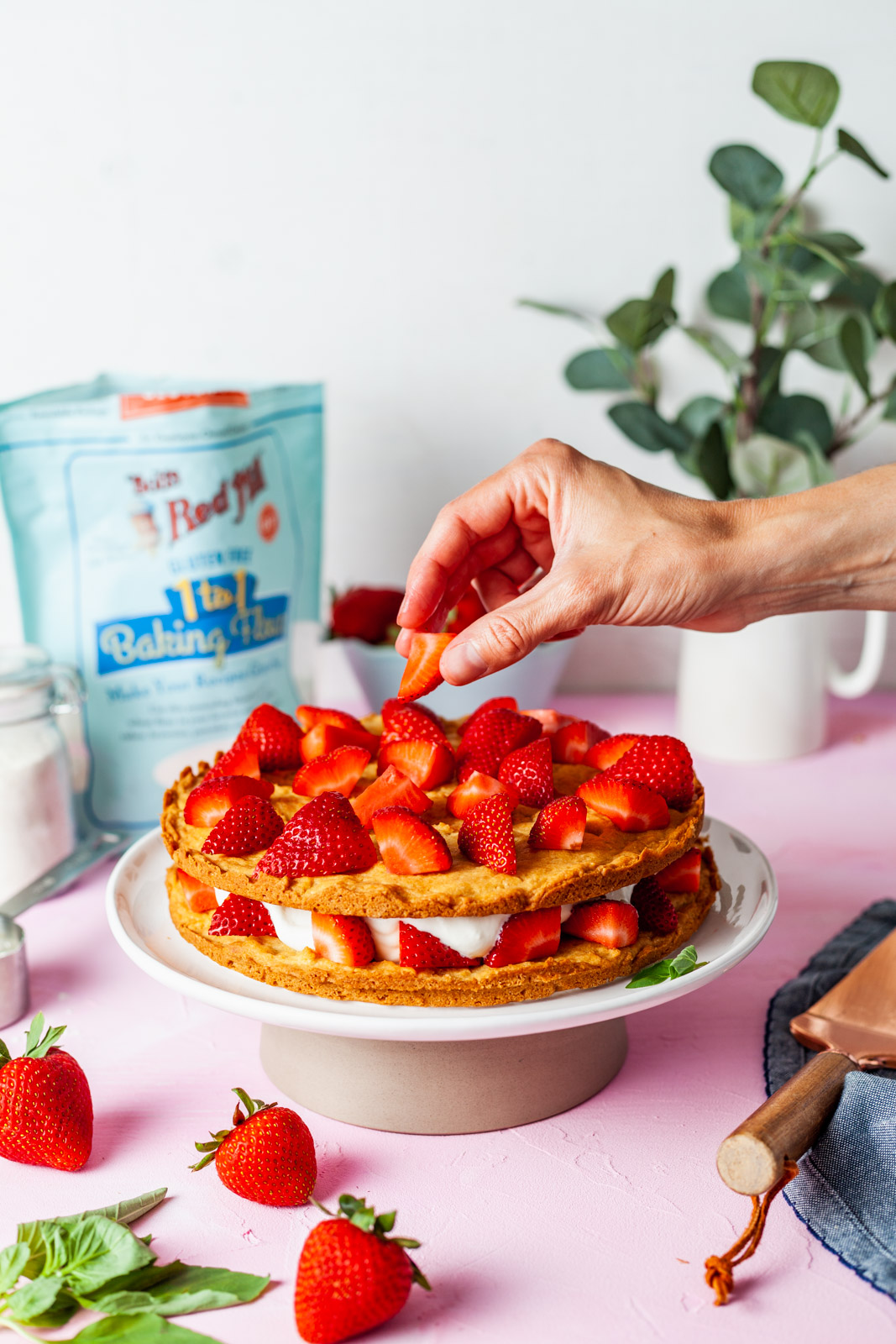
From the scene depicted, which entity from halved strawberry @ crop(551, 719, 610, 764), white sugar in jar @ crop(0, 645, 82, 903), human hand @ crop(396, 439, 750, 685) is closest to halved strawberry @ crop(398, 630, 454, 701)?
human hand @ crop(396, 439, 750, 685)

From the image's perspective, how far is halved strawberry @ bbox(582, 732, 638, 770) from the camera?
3.64ft

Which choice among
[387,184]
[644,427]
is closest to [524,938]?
[644,427]

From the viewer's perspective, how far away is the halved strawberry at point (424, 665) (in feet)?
3.91

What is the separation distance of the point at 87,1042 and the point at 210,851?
279mm

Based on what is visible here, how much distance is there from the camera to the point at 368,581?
6.60 ft

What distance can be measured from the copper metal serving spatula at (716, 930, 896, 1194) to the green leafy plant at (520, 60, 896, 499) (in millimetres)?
851

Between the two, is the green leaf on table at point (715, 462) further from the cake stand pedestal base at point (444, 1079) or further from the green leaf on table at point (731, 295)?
the cake stand pedestal base at point (444, 1079)

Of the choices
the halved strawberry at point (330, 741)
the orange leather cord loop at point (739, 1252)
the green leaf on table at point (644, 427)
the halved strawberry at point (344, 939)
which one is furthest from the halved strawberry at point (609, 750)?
the green leaf on table at point (644, 427)

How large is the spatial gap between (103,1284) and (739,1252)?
42 cm

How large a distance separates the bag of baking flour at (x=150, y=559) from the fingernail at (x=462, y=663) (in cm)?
57

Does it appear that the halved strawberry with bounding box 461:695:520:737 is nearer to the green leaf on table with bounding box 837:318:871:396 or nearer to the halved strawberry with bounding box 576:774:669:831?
the halved strawberry with bounding box 576:774:669:831

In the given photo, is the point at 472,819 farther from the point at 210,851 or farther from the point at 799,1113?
the point at 799,1113

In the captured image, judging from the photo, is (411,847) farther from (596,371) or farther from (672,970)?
(596,371)

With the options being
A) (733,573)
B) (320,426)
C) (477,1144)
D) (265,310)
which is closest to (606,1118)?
(477,1144)
